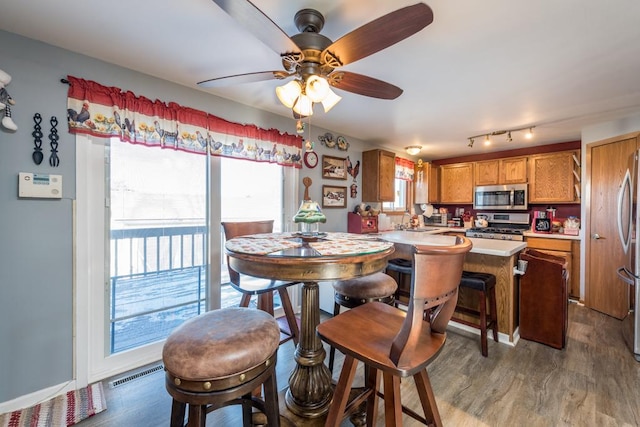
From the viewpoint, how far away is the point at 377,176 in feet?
12.3

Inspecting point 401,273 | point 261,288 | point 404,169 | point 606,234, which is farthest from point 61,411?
point 606,234

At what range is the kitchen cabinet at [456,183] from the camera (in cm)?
478

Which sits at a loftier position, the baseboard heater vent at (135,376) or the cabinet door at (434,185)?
the cabinet door at (434,185)

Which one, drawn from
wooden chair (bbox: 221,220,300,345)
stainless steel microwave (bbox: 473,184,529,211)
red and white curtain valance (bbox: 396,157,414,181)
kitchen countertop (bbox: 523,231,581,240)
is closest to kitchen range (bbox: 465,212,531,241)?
kitchen countertop (bbox: 523,231,581,240)

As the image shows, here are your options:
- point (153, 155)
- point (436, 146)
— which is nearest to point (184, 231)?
point (153, 155)

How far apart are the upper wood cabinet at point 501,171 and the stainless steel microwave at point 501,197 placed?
109 millimetres

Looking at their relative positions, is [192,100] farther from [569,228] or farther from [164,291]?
[569,228]

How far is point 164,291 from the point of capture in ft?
7.39

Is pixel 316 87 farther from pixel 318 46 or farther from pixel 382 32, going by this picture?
pixel 382 32

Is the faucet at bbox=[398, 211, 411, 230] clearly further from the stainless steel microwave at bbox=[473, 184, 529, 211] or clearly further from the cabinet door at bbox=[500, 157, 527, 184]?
the cabinet door at bbox=[500, 157, 527, 184]

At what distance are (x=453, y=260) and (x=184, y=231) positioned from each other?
220cm

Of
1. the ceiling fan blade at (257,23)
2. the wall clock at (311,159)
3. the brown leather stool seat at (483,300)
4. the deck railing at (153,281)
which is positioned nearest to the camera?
the ceiling fan blade at (257,23)

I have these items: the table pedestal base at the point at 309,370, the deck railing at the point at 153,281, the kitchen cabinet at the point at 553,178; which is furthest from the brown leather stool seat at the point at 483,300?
the kitchen cabinet at the point at 553,178

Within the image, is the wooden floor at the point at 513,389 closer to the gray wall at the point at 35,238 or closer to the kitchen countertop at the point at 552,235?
the gray wall at the point at 35,238
